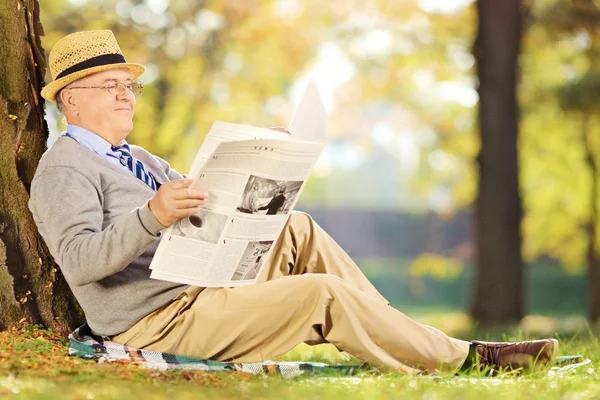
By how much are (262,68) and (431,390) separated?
1198cm

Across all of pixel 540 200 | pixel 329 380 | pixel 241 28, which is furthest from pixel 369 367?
pixel 540 200

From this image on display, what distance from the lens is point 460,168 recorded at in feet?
68.1

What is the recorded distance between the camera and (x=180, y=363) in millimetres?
3219

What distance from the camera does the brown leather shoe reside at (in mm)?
3365

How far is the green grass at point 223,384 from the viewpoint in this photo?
2762 millimetres

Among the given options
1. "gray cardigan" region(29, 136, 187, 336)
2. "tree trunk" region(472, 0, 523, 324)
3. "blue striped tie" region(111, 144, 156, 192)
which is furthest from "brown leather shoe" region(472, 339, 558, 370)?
"tree trunk" region(472, 0, 523, 324)

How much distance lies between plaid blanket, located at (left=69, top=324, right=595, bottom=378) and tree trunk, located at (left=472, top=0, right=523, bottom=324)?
551 cm

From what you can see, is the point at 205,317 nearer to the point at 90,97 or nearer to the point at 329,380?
the point at 329,380

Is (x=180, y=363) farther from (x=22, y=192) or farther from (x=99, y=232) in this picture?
(x=22, y=192)

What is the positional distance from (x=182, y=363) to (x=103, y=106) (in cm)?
111

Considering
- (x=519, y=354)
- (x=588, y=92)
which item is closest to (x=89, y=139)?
(x=519, y=354)

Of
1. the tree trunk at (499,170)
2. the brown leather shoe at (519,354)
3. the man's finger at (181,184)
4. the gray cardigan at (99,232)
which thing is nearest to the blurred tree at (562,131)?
the tree trunk at (499,170)

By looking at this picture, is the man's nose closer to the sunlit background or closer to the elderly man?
the elderly man

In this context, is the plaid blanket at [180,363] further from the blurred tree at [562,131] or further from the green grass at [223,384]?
the blurred tree at [562,131]
